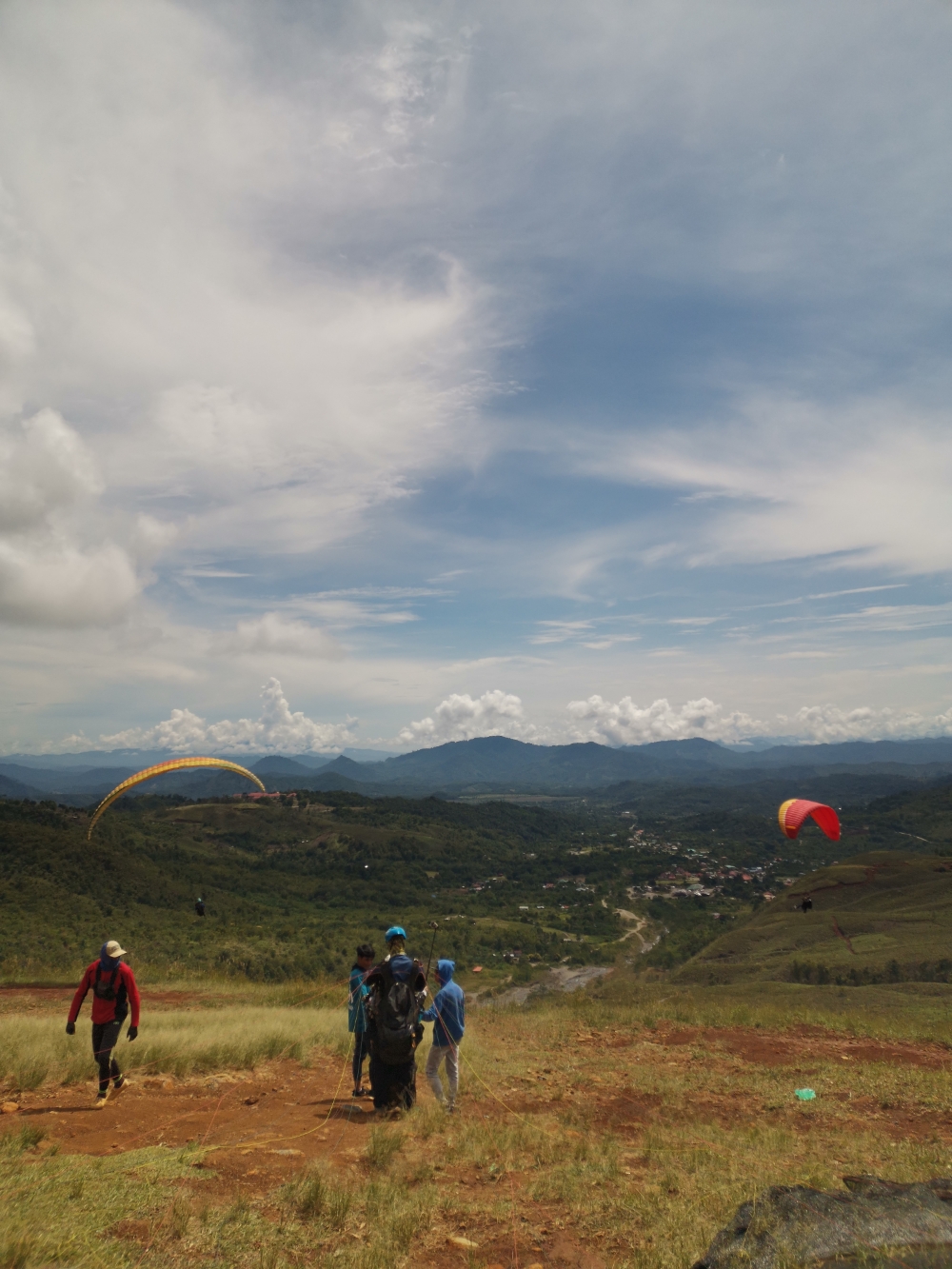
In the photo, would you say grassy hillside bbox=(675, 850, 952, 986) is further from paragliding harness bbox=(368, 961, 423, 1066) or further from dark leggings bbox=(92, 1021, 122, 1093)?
dark leggings bbox=(92, 1021, 122, 1093)

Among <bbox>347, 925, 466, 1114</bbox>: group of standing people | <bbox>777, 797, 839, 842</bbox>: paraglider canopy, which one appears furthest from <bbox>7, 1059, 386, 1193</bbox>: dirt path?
<bbox>777, 797, 839, 842</bbox>: paraglider canopy

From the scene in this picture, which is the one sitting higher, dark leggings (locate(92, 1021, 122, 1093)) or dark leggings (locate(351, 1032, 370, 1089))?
dark leggings (locate(92, 1021, 122, 1093))

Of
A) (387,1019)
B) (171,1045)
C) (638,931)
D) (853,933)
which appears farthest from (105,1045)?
(638,931)

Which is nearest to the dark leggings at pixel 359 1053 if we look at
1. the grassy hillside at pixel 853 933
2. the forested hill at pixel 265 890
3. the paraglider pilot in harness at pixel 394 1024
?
the paraglider pilot in harness at pixel 394 1024

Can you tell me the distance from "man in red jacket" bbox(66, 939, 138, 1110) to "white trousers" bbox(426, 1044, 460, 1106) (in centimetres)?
473

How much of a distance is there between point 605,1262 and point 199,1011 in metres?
16.2

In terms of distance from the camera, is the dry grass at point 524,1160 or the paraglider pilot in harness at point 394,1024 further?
the paraglider pilot in harness at point 394,1024

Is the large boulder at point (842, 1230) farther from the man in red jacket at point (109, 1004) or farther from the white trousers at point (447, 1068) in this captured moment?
the man in red jacket at point (109, 1004)

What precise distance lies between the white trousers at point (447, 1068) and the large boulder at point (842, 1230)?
5802mm

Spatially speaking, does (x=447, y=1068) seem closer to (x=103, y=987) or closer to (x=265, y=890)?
(x=103, y=987)

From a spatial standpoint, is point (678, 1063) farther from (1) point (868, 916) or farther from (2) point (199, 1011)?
(1) point (868, 916)

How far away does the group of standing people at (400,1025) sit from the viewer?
9039 mm

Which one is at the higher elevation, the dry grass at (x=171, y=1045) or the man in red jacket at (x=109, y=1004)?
the man in red jacket at (x=109, y=1004)

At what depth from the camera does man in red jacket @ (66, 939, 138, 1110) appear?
977 centimetres
